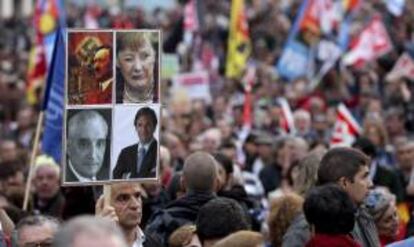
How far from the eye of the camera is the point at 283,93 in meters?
22.1

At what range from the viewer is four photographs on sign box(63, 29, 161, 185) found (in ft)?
25.1

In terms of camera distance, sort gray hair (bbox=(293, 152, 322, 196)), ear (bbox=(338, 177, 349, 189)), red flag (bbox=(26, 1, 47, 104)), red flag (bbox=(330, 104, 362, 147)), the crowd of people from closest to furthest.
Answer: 1. the crowd of people
2. ear (bbox=(338, 177, 349, 189))
3. gray hair (bbox=(293, 152, 322, 196))
4. red flag (bbox=(330, 104, 362, 147))
5. red flag (bbox=(26, 1, 47, 104))

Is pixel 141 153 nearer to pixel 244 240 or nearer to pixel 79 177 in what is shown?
pixel 79 177

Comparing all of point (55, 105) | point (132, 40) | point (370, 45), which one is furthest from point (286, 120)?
point (132, 40)

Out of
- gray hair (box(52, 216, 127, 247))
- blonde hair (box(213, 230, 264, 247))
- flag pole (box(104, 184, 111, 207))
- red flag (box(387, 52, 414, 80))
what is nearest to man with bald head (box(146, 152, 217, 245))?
flag pole (box(104, 184, 111, 207))

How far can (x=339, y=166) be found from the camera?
320 inches

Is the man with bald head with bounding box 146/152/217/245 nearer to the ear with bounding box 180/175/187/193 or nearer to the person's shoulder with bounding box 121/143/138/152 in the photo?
the ear with bounding box 180/175/187/193

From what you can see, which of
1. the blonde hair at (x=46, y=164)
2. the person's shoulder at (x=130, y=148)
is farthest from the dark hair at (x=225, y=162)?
the person's shoulder at (x=130, y=148)

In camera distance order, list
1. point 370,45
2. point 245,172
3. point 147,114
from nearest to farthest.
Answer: point 147,114, point 245,172, point 370,45

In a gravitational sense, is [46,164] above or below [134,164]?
below

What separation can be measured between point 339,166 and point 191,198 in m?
1.10

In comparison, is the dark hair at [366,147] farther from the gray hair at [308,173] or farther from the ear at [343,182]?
the ear at [343,182]

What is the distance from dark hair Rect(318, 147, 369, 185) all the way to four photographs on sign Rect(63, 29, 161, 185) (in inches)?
35.0

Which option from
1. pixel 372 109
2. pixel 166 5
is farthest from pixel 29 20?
pixel 372 109
